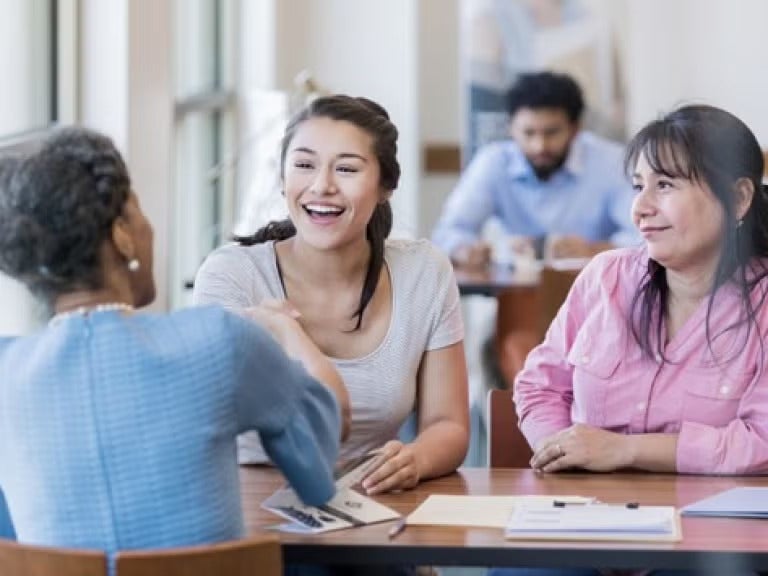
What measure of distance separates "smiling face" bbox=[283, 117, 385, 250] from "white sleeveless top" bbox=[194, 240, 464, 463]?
9 cm

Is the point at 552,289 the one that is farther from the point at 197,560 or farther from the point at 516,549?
the point at 197,560

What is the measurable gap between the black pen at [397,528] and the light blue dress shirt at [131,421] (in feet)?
0.85

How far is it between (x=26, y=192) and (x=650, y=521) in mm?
863

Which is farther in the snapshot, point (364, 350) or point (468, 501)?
point (364, 350)

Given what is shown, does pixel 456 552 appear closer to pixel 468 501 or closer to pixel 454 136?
pixel 468 501

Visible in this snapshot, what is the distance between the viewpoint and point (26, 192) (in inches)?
70.1

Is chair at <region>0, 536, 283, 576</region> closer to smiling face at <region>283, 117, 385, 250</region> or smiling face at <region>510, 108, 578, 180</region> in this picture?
smiling face at <region>283, 117, 385, 250</region>

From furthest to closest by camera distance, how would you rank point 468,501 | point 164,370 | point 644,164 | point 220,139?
point 220,139 < point 644,164 < point 468,501 < point 164,370

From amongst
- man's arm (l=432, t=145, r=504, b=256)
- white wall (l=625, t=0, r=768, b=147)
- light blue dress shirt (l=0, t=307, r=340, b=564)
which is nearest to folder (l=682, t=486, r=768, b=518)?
light blue dress shirt (l=0, t=307, r=340, b=564)

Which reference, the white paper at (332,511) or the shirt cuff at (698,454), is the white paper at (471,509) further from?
the shirt cuff at (698,454)

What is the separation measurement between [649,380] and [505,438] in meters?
0.30

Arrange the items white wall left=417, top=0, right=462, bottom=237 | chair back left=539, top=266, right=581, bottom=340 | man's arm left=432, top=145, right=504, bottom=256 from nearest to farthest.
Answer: chair back left=539, top=266, right=581, bottom=340 → man's arm left=432, top=145, right=504, bottom=256 → white wall left=417, top=0, right=462, bottom=237

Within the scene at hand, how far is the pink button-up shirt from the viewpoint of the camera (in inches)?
97.0

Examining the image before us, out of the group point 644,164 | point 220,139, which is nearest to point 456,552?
point 644,164
